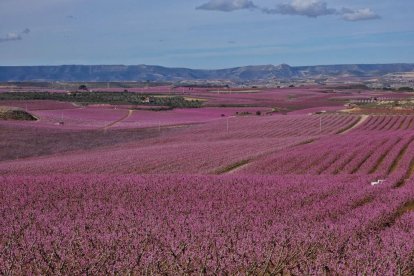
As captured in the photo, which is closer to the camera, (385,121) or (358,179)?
(358,179)

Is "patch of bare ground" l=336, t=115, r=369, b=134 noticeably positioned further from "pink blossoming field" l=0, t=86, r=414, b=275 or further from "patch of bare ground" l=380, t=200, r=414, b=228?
"patch of bare ground" l=380, t=200, r=414, b=228

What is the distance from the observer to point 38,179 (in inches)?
676

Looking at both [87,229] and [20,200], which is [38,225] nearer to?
[87,229]

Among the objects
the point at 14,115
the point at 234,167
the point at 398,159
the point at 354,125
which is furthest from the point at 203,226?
the point at 14,115

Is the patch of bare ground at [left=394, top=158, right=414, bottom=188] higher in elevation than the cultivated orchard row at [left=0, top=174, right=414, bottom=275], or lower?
lower

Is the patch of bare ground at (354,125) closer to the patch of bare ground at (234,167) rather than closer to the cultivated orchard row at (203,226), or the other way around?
the patch of bare ground at (234,167)

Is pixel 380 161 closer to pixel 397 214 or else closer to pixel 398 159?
pixel 398 159

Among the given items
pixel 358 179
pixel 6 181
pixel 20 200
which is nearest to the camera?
pixel 20 200

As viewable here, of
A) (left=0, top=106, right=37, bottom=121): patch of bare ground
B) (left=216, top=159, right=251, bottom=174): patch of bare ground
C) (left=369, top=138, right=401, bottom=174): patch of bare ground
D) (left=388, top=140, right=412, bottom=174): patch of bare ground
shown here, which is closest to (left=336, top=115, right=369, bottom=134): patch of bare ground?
(left=388, top=140, right=412, bottom=174): patch of bare ground

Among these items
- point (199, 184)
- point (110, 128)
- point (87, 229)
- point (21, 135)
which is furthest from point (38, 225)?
point (110, 128)

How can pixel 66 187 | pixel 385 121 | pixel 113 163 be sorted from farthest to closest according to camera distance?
pixel 385 121 → pixel 113 163 → pixel 66 187

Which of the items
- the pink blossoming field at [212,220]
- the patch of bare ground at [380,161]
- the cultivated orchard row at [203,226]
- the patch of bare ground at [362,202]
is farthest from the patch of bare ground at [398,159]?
the patch of bare ground at [362,202]

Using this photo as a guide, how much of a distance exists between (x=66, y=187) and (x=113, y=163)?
13.5 m

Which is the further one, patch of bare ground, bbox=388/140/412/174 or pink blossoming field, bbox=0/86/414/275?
patch of bare ground, bbox=388/140/412/174
